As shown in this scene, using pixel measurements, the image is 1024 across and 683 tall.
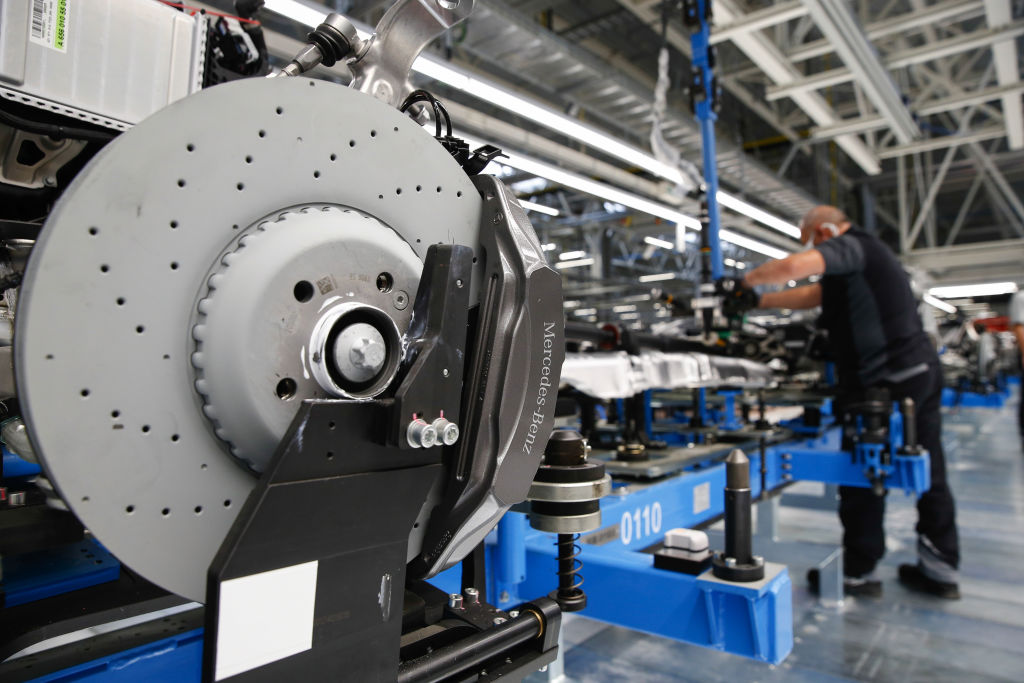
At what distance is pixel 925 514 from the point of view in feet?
11.0

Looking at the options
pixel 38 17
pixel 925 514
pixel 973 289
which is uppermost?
pixel 973 289

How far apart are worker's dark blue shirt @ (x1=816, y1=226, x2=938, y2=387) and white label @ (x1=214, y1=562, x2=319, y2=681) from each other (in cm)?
327

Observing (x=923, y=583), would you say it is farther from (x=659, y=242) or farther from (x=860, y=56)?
(x=659, y=242)

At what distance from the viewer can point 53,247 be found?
1.83 feet

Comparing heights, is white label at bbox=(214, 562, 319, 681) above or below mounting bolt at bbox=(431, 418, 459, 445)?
below

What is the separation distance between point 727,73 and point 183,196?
27.0ft

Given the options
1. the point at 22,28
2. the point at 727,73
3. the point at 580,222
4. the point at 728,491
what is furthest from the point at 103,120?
the point at 580,222

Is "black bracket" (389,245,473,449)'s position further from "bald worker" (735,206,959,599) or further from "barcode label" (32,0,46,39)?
"bald worker" (735,206,959,599)

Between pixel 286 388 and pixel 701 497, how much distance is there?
5.98 ft

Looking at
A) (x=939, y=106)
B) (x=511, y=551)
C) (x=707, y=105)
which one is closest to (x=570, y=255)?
(x=939, y=106)

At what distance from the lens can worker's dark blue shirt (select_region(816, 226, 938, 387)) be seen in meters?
3.34

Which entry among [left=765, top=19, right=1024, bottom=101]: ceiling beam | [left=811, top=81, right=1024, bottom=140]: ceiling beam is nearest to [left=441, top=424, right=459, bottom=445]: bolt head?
[left=765, top=19, right=1024, bottom=101]: ceiling beam

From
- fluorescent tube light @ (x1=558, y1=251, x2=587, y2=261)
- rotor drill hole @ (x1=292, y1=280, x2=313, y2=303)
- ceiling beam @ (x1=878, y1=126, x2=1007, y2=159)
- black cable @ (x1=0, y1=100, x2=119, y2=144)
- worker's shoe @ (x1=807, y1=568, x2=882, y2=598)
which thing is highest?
ceiling beam @ (x1=878, y1=126, x2=1007, y2=159)

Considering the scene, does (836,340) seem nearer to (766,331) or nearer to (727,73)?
(766,331)
